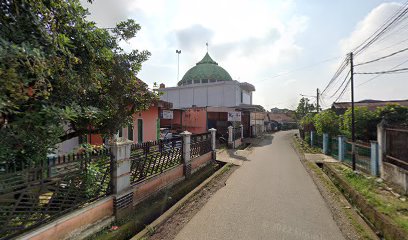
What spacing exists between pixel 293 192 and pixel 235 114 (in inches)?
526

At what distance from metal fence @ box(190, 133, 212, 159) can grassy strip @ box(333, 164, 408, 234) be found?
5984 mm

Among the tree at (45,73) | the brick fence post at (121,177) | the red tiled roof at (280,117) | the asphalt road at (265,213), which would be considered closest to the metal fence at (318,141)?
the asphalt road at (265,213)

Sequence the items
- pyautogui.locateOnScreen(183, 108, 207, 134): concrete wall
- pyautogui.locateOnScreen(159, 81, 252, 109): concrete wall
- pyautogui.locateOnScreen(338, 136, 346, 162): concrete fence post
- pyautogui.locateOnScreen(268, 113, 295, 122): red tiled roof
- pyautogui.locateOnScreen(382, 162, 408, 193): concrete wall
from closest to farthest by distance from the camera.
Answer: pyautogui.locateOnScreen(382, 162, 408, 193): concrete wall → pyautogui.locateOnScreen(338, 136, 346, 162): concrete fence post → pyautogui.locateOnScreen(183, 108, 207, 134): concrete wall → pyautogui.locateOnScreen(159, 81, 252, 109): concrete wall → pyautogui.locateOnScreen(268, 113, 295, 122): red tiled roof

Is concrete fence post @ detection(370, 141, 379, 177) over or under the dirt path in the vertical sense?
over

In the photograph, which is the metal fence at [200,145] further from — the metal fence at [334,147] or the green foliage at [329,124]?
the green foliage at [329,124]

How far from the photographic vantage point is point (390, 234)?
4500 mm

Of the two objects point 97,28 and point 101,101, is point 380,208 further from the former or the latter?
point 97,28

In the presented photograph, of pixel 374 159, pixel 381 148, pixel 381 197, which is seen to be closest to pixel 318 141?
pixel 374 159

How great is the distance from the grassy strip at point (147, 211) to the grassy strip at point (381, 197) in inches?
207

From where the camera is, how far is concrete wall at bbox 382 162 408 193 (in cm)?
645

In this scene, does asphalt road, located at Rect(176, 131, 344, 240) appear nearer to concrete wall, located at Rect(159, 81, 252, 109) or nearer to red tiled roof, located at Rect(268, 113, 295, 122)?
concrete wall, located at Rect(159, 81, 252, 109)

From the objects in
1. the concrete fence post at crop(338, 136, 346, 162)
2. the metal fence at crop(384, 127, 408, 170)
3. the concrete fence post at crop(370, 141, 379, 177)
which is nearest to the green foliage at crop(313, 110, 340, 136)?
the concrete fence post at crop(338, 136, 346, 162)

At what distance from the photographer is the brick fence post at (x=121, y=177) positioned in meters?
4.82

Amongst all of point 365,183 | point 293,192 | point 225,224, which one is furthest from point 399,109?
point 225,224
